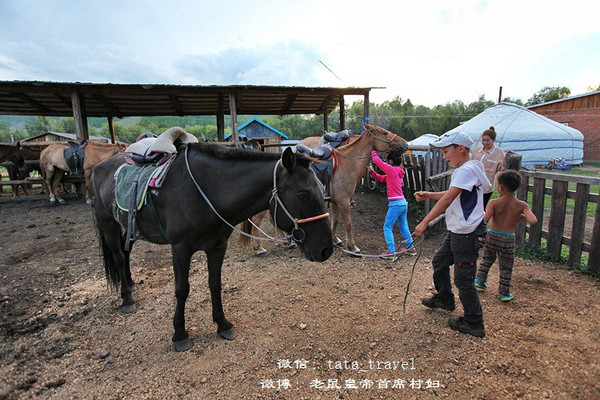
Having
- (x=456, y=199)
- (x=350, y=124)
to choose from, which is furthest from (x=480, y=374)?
(x=350, y=124)

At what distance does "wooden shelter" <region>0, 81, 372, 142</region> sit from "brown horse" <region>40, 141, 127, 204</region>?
26.8 inches

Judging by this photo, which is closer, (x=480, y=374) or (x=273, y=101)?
(x=480, y=374)

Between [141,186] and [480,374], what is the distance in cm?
359

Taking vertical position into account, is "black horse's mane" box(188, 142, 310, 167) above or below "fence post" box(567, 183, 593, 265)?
above

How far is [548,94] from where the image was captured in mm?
46656

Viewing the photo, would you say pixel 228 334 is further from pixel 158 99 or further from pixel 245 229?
pixel 158 99

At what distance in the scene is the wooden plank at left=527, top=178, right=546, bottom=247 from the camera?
183 inches

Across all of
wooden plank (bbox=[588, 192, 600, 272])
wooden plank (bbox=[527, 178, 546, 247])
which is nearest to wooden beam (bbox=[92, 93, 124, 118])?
wooden plank (bbox=[527, 178, 546, 247])

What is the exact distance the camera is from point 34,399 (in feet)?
7.48

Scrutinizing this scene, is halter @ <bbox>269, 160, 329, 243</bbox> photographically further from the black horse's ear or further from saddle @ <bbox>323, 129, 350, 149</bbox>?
saddle @ <bbox>323, 129, 350, 149</bbox>

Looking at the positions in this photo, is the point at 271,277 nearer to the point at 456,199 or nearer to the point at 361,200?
the point at 456,199

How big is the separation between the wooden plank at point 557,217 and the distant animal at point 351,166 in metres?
2.51

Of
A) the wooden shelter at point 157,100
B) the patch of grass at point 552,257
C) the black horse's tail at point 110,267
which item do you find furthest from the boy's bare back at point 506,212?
the wooden shelter at point 157,100

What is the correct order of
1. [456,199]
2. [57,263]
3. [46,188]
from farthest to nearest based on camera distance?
[46,188] < [57,263] < [456,199]
